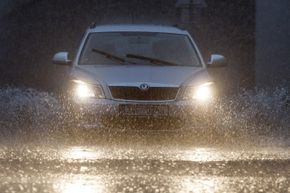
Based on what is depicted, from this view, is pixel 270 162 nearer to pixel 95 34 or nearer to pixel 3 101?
pixel 95 34

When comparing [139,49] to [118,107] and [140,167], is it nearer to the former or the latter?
[118,107]

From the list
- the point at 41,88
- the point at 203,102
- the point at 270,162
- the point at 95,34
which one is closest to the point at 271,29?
the point at 41,88

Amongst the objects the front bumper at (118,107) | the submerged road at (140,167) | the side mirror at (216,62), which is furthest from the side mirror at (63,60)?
the side mirror at (216,62)

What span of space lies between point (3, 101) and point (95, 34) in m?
4.05

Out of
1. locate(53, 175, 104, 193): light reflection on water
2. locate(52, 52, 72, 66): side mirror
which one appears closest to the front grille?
locate(52, 52, 72, 66): side mirror

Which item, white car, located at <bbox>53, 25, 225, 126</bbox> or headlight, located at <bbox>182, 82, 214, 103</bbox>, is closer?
white car, located at <bbox>53, 25, 225, 126</bbox>

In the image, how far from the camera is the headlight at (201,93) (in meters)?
12.8

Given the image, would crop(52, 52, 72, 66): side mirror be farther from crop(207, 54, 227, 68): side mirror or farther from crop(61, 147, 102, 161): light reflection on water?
crop(61, 147, 102, 161): light reflection on water

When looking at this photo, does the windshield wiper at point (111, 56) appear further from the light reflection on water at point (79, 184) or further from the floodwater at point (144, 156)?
the light reflection on water at point (79, 184)

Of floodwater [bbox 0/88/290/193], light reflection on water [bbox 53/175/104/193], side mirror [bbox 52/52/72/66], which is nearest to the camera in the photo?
light reflection on water [bbox 53/175/104/193]

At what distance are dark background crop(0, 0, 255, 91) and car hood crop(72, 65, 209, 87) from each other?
10543 mm

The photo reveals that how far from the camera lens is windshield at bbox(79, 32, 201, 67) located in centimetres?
1385

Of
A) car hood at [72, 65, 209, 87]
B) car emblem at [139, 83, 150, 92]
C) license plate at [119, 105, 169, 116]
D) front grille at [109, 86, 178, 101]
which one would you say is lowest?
license plate at [119, 105, 169, 116]

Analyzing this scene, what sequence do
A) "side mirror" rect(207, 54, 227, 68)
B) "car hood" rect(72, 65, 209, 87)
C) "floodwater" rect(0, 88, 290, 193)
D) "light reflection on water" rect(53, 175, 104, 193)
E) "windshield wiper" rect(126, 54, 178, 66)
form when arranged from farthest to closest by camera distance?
"side mirror" rect(207, 54, 227, 68), "windshield wiper" rect(126, 54, 178, 66), "car hood" rect(72, 65, 209, 87), "floodwater" rect(0, 88, 290, 193), "light reflection on water" rect(53, 175, 104, 193)
